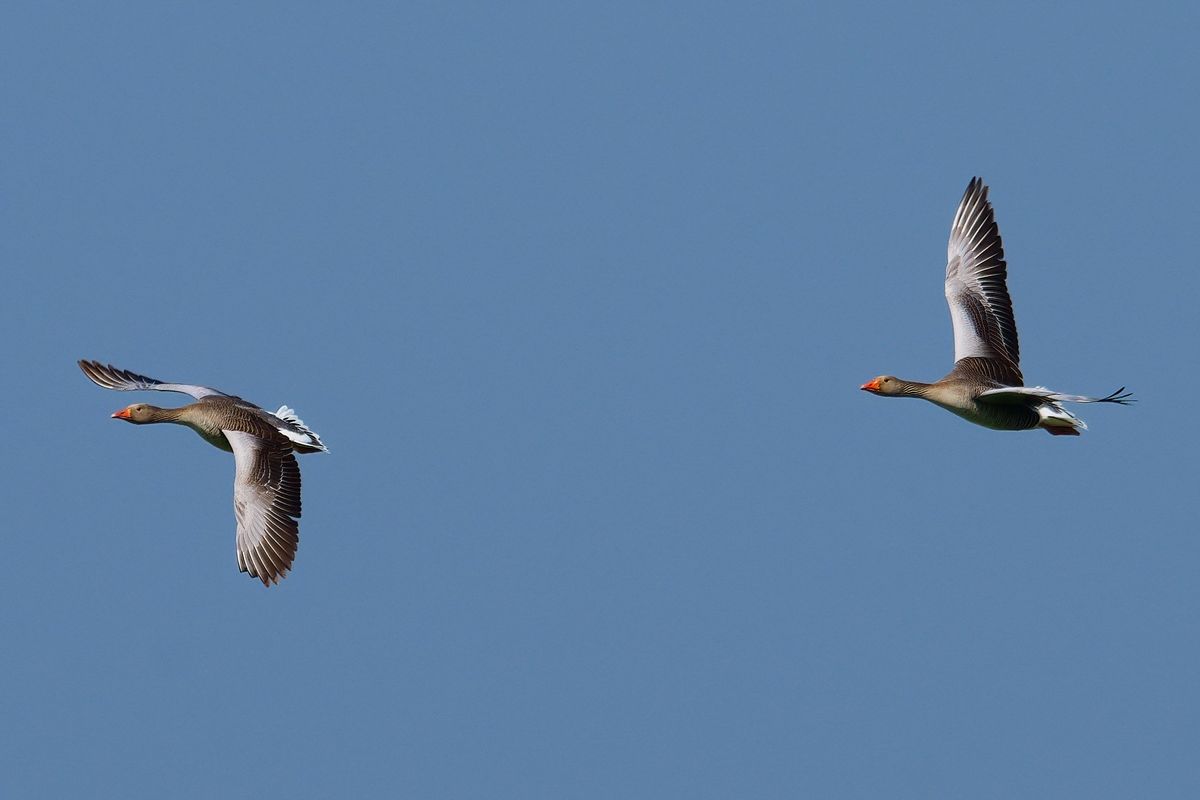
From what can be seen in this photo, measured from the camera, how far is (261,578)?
1812cm

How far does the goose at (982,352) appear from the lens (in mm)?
19125

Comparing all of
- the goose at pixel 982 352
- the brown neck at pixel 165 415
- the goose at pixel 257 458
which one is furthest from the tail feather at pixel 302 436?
the goose at pixel 982 352

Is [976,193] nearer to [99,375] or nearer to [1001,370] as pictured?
[1001,370]

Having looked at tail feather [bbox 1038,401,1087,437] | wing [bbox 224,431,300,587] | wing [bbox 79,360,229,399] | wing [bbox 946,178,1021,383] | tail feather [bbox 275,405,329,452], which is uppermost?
wing [bbox 946,178,1021,383]

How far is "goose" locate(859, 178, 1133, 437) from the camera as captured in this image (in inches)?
753

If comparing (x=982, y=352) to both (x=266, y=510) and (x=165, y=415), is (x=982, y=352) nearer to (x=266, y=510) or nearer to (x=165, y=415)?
(x=266, y=510)

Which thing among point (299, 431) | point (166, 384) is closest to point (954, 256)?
point (299, 431)

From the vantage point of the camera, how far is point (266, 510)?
1852cm

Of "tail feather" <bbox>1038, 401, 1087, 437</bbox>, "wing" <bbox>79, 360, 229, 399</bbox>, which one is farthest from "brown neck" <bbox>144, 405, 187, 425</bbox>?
"tail feather" <bbox>1038, 401, 1087, 437</bbox>

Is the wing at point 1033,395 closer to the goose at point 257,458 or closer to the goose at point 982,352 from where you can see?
the goose at point 982,352

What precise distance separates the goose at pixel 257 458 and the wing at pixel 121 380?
0.53 m

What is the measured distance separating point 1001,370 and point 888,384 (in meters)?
Result: 1.41

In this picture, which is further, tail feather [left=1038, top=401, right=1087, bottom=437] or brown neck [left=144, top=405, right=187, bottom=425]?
brown neck [left=144, top=405, right=187, bottom=425]

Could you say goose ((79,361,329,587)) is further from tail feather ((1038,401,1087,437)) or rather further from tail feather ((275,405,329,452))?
tail feather ((1038,401,1087,437))
